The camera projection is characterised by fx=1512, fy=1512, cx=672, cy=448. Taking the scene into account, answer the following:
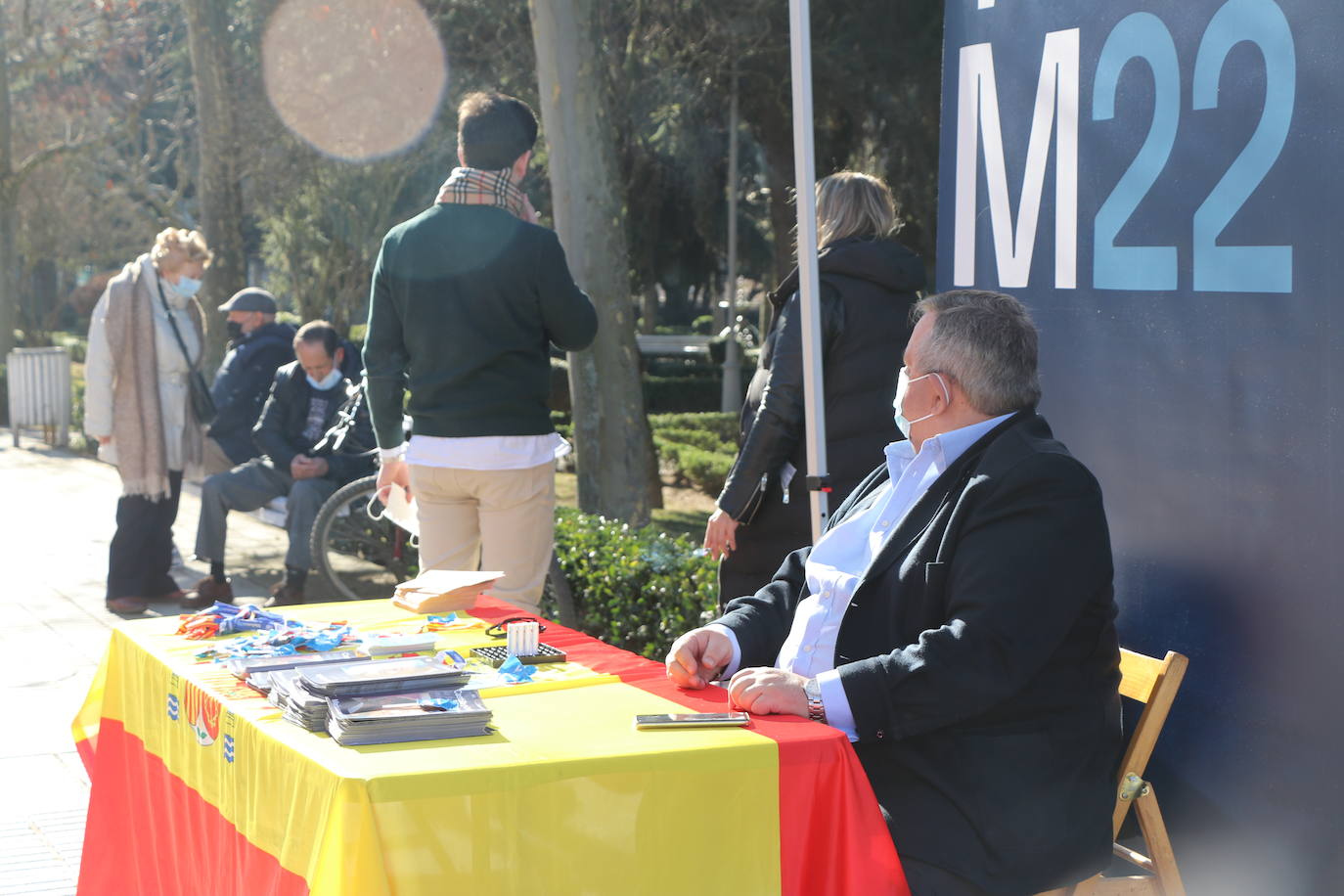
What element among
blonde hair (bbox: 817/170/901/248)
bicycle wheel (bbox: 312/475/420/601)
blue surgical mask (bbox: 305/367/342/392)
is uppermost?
blonde hair (bbox: 817/170/901/248)

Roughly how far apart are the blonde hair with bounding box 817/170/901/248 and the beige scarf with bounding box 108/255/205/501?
14.0 feet

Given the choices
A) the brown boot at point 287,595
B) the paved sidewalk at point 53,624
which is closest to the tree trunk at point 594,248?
the brown boot at point 287,595

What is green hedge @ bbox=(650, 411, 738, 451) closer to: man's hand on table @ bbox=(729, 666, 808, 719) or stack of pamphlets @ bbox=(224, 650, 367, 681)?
stack of pamphlets @ bbox=(224, 650, 367, 681)

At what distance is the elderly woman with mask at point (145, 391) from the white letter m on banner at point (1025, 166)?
15.3 ft

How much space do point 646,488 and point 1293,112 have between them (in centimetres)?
557

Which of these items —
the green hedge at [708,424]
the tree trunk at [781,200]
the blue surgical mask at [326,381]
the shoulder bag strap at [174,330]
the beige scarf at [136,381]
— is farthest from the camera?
the green hedge at [708,424]

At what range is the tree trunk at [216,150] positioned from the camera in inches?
538

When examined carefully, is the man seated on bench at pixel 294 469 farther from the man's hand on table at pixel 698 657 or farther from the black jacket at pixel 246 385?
the man's hand on table at pixel 698 657

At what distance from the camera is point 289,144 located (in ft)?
55.0

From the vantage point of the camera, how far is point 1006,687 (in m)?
2.66

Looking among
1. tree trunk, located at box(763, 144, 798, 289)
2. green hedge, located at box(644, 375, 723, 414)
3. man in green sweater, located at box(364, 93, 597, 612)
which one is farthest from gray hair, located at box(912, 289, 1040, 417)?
green hedge, located at box(644, 375, 723, 414)

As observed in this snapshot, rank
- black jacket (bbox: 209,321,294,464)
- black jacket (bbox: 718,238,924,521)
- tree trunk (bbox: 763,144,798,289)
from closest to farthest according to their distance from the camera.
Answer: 1. black jacket (bbox: 718,238,924,521)
2. black jacket (bbox: 209,321,294,464)
3. tree trunk (bbox: 763,144,798,289)

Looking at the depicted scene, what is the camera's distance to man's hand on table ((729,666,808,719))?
2688 millimetres

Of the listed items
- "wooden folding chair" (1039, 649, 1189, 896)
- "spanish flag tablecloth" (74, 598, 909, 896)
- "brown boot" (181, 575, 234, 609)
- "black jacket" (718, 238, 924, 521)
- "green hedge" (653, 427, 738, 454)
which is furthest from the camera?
"green hedge" (653, 427, 738, 454)
